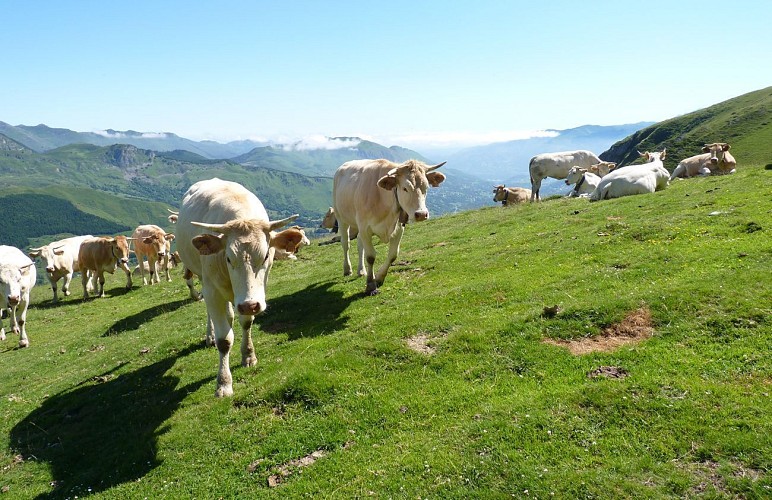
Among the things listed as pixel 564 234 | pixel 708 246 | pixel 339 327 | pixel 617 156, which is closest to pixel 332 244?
pixel 564 234

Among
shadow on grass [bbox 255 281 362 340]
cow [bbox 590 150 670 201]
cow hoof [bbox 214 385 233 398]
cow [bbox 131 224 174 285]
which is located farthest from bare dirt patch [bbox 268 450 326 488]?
cow [bbox 131 224 174 285]

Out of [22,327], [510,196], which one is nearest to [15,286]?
[22,327]

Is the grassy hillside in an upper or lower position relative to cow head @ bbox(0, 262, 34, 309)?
upper

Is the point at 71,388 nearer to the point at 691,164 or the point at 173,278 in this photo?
the point at 173,278

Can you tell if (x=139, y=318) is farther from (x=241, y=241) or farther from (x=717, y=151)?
(x=717, y=151)

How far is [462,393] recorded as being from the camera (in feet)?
27.3

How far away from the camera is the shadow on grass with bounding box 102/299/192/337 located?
1883 cm

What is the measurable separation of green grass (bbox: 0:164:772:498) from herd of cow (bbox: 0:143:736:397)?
5.67 ft

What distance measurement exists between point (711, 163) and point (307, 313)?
30.3 m

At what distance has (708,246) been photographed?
12820mm

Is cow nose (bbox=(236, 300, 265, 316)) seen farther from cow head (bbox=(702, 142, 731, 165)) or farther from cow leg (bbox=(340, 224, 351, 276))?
cow head (bbox=(702, 142, 731, 165))

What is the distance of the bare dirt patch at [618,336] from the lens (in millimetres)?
8984

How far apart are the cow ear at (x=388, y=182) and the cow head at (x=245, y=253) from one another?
4.89m

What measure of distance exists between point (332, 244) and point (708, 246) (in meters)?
21.7
